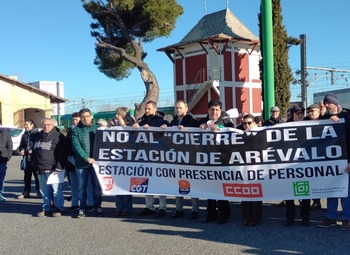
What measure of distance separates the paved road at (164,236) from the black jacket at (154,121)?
5.39ft

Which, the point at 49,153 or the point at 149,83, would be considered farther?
the point at 149,83

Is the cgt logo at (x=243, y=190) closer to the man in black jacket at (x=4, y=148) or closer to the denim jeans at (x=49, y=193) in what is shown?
→ the denim jeans at (x=49, y=193)

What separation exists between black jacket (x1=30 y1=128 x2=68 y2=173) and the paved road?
0.94 metres

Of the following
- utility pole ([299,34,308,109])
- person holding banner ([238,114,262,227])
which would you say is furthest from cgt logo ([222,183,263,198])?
utility pole ([299,34,308,109])

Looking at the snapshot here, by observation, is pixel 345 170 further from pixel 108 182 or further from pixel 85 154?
pixel 85 154

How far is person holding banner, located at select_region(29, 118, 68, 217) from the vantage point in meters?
7.49

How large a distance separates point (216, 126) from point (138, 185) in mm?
1746

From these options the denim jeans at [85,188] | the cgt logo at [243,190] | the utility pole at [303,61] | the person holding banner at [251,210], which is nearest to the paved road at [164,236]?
the person holding banner at [251,210]

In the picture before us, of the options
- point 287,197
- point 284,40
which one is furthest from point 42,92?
point 287,197

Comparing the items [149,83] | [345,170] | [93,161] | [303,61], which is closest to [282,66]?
[303,61]

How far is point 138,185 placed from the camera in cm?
716

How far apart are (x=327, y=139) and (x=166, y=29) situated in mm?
26016

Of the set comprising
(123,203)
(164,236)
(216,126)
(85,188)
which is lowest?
(164,236)

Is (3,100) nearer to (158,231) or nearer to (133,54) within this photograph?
(133,54)
